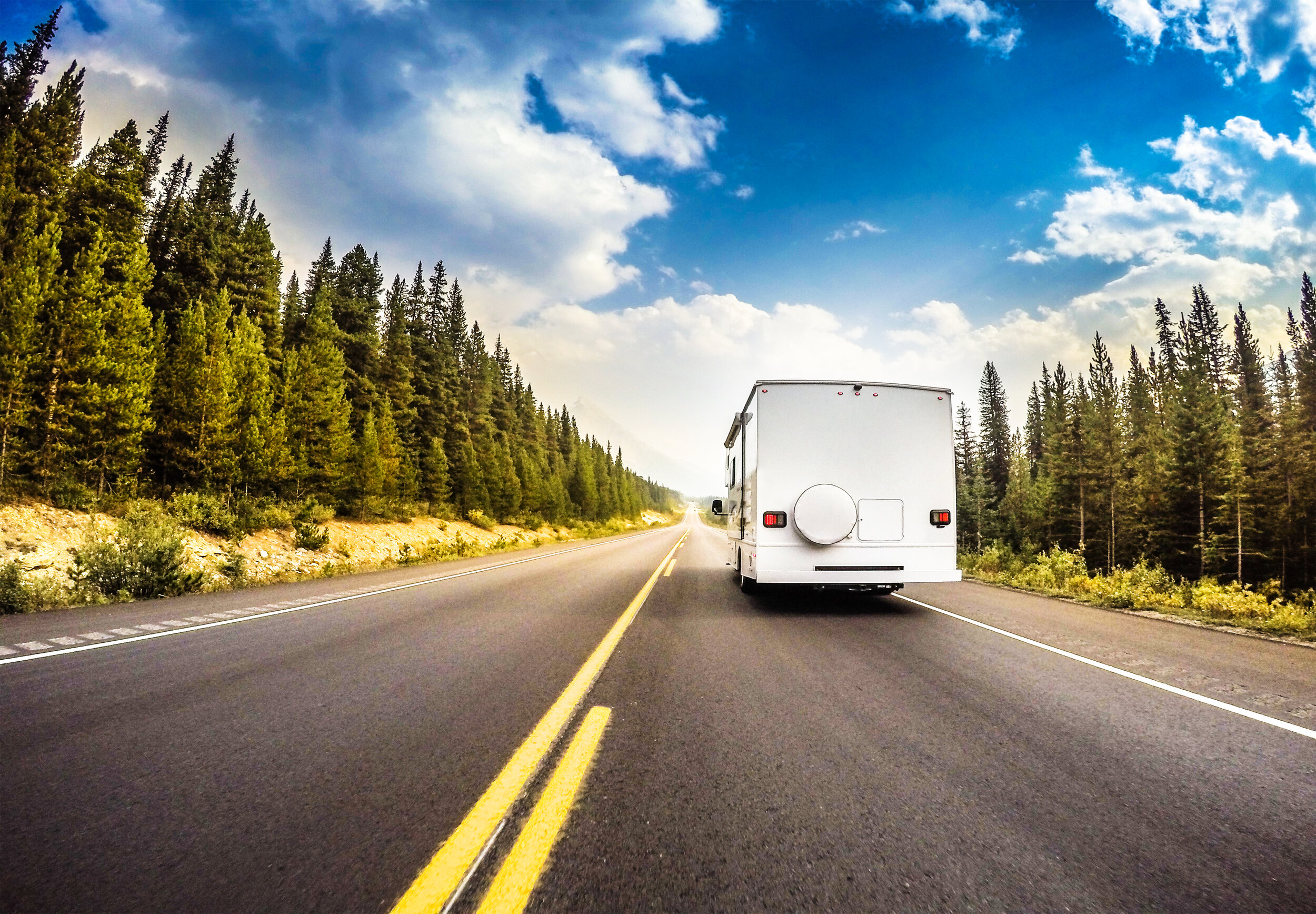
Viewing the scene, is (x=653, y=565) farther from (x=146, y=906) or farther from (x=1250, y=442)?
(x=1250, y=442)

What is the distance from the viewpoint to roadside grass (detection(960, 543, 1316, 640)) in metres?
7.65

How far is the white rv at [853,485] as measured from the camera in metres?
7.91

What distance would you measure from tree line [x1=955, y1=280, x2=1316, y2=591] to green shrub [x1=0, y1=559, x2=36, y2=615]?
132ft

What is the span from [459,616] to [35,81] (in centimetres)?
3317

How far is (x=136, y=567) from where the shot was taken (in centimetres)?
980

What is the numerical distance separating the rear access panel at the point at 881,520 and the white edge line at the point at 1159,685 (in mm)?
1614

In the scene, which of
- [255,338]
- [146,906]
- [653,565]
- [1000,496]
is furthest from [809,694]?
[1000,496]

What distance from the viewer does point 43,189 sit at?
20.6 meters

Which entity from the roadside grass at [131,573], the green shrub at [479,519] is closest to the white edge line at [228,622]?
the roadside grass at [131,573]

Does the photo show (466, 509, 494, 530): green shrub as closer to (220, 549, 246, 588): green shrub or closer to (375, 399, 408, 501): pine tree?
(375, 399, 408, 501): pine tree

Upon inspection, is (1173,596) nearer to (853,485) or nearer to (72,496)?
(853,485)

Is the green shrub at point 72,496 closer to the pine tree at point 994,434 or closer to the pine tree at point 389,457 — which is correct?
the pine tree at point 389,457

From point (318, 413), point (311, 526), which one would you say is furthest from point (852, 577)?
point (318, 413)

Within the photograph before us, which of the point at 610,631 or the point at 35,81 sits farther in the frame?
the point at 35,81
